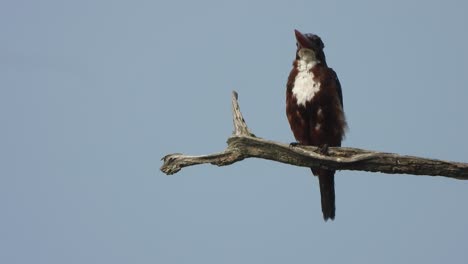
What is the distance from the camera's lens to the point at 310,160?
631 centimetres

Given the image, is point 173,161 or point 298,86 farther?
point 298,86

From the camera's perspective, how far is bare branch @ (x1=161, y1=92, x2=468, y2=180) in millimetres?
→ 5895

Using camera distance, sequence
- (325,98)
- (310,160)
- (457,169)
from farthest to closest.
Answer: (325,98), (310,160), (457,169)

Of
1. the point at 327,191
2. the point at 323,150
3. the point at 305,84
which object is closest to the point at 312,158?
the point at 323,150

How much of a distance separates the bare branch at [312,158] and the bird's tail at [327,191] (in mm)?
1108

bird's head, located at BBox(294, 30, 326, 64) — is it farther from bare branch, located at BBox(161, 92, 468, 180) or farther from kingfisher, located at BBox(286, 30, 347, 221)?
bare branch, located at BBox(161, 92, 468, 180)

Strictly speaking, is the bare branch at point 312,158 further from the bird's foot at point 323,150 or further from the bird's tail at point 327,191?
the bird's tail at point 327,191

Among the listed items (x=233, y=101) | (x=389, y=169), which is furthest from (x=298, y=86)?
(x=389, y=169)

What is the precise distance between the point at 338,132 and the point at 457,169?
161 cm

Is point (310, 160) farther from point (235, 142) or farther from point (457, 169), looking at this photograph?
point (457, 169)

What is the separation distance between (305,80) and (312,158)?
3.73 ft

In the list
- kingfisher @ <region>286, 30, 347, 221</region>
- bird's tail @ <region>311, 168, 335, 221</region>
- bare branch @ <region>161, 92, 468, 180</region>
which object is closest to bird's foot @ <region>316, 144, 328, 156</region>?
bare branch @ <region>161, 92, 468, 180</region>

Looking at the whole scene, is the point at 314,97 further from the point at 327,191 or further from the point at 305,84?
the point at 327,191

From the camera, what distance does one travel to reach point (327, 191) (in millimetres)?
7602
